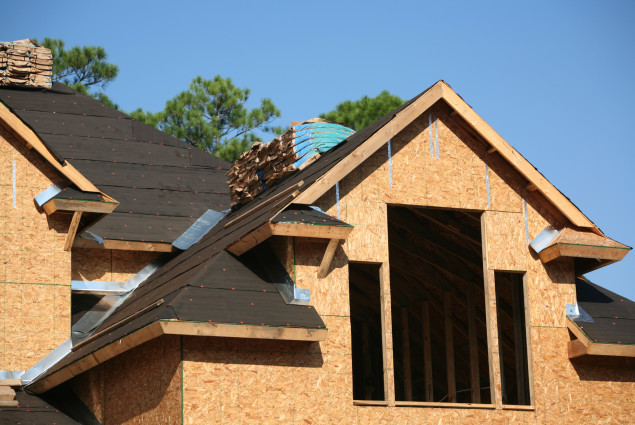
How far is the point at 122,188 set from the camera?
78.9ft

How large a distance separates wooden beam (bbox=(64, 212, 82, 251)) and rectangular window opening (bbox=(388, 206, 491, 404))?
6.78 meters

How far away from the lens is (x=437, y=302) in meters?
24.9

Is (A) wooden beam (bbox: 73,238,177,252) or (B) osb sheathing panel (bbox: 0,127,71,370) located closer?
(B) osb sheathing panel (bbox: 0,127,71,370)

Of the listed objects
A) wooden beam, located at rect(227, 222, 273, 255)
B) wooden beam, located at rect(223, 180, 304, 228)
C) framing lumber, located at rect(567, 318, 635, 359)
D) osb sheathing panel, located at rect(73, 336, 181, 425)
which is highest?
wooden beam, located at rect(223, 180, 304, 228)

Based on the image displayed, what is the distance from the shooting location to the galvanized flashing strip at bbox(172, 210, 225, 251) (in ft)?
73.2

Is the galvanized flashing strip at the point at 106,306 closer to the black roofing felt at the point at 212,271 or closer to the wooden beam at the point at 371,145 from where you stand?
the black roofing felt at the point at 212,271

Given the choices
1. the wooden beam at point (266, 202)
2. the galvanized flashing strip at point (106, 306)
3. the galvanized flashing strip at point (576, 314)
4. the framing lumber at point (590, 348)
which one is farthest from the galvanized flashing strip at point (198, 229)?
the framing lumber at point (590, 348)

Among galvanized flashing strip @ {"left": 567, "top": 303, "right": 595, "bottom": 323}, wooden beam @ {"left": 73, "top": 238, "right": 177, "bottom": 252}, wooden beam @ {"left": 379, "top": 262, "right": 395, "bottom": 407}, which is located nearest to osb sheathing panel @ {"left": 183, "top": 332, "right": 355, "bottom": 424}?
wooden beam @ {"left": 379, "top": 262, "right": 395, "bottom": 407}

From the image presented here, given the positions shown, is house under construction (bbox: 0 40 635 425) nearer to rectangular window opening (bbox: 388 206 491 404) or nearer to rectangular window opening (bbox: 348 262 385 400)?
rectangular window opening (bbox: 388 206 491 404)

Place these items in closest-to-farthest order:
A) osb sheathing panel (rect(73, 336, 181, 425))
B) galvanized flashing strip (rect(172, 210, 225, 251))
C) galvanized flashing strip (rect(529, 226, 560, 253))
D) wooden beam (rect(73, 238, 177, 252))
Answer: osb sheathing panel (rect(73, 336, 181, 425)) → galvanized flashing strip (rect(529, 226, 560, 253)) → wooden beam (rect(73, 238, 177, 252)) → galvanized flashing strip (rect(172, 210, 225, 251))

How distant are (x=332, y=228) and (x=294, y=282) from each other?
112 cm

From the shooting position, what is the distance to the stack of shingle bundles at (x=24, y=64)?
1041 inches

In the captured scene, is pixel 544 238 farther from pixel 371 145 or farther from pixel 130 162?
pixel 130 162

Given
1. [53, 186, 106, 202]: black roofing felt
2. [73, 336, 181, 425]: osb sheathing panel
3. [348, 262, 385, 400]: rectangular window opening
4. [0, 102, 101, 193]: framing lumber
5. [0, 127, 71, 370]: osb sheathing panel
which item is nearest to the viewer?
[73, 336, 181, 425]: osb sheathing panel
